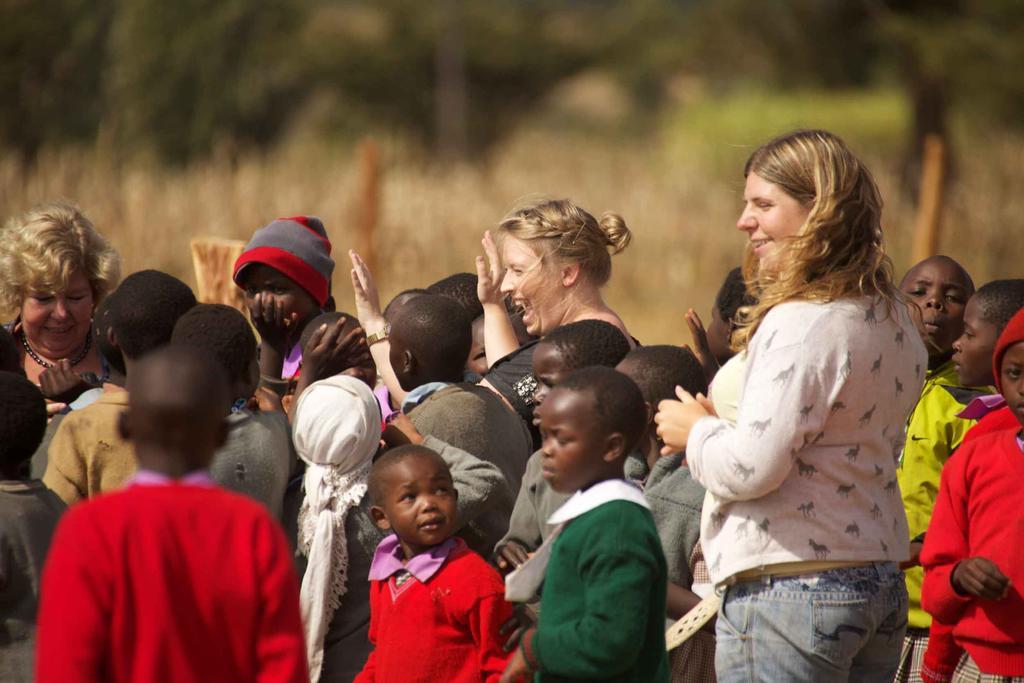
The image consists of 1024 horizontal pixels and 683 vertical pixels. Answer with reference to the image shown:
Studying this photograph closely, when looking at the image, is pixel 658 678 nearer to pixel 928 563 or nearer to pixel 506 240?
pixel 928 563

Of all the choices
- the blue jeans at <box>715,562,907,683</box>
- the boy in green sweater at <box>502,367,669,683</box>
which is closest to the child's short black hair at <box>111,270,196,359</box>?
the boy in green sweater at <box>502,367,669,683</box>

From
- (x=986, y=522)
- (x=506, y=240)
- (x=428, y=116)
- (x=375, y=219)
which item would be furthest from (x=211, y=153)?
(x=986, y=522)

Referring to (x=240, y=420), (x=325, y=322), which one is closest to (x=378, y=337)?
(x=325, y=322)

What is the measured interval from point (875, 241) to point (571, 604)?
3.81 ft

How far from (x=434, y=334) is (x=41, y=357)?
5.70ft

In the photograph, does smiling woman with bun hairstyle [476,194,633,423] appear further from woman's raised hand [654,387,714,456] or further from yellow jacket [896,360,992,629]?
woman's raised hand [654,387,714,456]

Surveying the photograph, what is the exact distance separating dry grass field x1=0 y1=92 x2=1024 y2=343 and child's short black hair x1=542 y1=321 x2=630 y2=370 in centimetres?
1009

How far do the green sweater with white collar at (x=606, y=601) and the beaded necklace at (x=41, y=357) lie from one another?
2723 millimetres

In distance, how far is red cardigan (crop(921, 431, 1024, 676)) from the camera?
3.96 metres

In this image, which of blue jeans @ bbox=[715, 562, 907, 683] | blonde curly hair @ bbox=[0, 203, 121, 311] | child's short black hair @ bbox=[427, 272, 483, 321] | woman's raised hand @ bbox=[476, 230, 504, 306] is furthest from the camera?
Result: child's short black hair @ bbox=[427, 272, 483, 321]

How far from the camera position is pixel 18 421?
3.62 meters

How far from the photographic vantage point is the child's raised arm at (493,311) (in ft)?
16.8

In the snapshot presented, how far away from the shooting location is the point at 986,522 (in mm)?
4043

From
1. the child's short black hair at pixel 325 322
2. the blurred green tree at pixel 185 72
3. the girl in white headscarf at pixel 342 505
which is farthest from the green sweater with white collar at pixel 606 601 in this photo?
the blurred green tree at pixel 185 72
